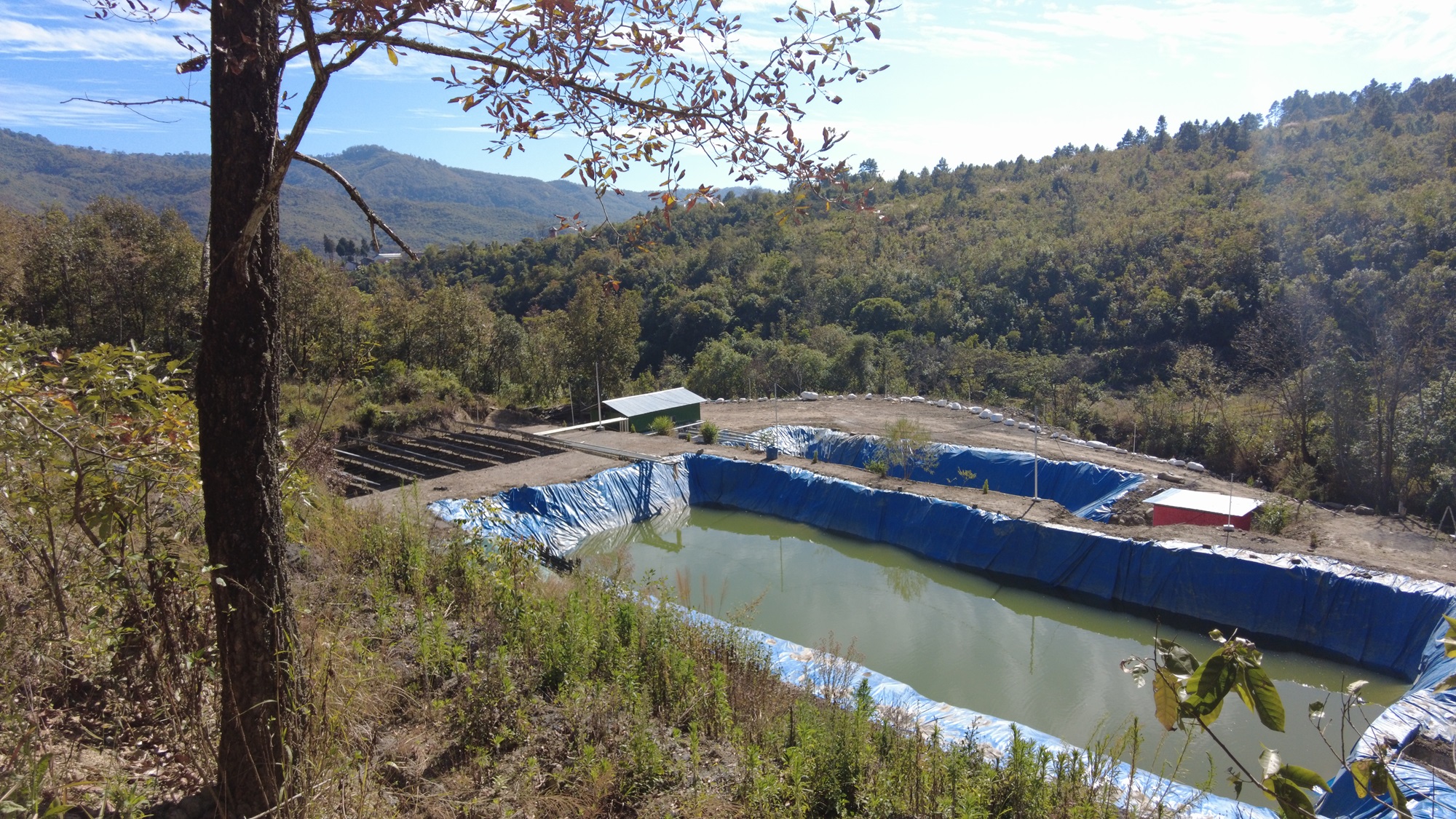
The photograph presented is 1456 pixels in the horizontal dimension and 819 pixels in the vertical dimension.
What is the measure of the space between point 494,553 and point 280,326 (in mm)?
2880

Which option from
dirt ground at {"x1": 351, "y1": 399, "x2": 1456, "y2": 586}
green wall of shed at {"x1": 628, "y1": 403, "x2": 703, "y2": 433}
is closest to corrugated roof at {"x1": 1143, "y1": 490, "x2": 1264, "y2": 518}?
dirt ground at {"x1": 351, "y1": 399, "x2": 1456, "y2": 586}

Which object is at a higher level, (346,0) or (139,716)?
(346,0)

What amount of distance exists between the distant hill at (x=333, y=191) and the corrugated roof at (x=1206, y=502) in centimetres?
751

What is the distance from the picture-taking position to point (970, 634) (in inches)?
302

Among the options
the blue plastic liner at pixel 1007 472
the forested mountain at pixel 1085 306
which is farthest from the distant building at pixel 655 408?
the forested mountain at pixel 1085 306

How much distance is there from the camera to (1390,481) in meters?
10.5

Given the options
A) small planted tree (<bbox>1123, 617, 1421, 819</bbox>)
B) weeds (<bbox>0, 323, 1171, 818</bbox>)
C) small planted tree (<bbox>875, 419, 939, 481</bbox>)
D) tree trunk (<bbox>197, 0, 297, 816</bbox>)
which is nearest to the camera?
small planted tree (<bbox>1123, 617, 1421, 819</bbox>)

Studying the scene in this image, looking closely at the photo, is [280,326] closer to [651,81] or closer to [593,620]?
[651,81]

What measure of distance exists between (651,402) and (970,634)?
9030 millimetres

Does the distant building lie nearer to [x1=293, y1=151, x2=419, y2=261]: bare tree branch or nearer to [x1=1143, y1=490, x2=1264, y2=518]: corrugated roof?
[x1=1143, y1=490, x2=1264, y2=518]: corrugated roof

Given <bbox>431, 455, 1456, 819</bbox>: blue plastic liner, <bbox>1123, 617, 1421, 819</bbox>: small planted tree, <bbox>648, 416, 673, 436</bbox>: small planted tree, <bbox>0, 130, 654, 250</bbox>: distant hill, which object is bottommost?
<bbox>431, 455, 1456, 819</bbox>: blue plastic liner

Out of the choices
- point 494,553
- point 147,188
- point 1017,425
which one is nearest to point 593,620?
point 494,553

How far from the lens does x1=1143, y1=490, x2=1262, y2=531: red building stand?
8.79 metres

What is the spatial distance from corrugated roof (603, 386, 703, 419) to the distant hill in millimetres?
3918
